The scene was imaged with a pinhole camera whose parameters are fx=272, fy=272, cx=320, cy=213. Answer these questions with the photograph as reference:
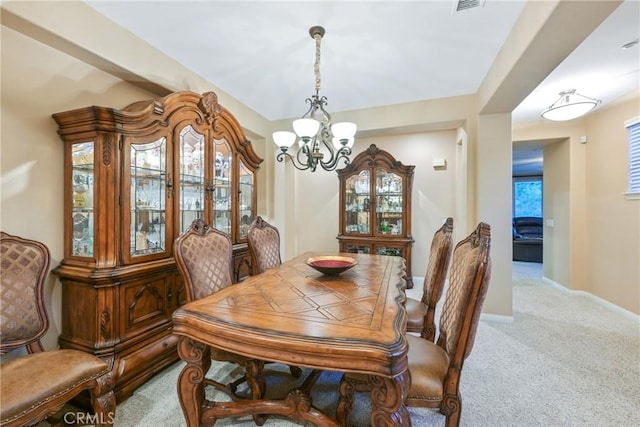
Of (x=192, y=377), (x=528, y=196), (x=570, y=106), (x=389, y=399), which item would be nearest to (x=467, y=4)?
(x=570, y=106)

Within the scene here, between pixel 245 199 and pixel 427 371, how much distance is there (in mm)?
2755

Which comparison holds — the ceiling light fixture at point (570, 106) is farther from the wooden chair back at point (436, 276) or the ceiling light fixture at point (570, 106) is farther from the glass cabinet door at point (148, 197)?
the glass cabinet door at point (148, 197)

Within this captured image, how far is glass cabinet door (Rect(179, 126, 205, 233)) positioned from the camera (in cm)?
244

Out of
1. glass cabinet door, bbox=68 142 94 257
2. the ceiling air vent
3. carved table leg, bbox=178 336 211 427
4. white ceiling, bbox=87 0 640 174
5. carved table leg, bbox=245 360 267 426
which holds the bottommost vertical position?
carved table leg, bbox=245 360 267 426

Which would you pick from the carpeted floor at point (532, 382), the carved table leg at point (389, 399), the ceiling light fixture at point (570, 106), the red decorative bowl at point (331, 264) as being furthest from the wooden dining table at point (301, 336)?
the ceiling light fixture at point (570, 106)

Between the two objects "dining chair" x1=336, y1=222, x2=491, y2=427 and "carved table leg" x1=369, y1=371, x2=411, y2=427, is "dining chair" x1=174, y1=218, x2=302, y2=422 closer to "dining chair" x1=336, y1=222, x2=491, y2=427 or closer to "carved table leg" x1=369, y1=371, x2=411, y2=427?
"dining chair" x1=336, y1=222, x2=491, y2=427

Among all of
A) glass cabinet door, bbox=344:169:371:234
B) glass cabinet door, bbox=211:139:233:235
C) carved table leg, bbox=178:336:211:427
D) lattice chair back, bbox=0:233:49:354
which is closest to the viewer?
carved table leg, bbox=178:336:211:427

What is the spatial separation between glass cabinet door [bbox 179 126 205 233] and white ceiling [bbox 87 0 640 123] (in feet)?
2.58

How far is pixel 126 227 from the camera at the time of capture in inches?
76.1

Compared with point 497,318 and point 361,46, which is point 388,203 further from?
point 361,46

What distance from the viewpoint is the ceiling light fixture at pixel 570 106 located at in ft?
9.82

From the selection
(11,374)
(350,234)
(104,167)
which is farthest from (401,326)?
(350,234)

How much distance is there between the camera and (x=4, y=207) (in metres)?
1.67

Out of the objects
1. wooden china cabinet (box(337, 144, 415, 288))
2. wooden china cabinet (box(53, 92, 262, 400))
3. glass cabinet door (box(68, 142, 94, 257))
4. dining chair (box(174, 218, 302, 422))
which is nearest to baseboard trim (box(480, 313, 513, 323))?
wooden china cabinet (box(337, 144, 415, 288))
